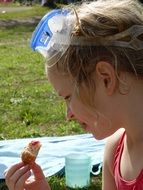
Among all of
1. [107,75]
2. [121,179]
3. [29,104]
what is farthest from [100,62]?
[29,104]

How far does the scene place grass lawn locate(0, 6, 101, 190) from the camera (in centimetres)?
481

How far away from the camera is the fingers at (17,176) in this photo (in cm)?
200

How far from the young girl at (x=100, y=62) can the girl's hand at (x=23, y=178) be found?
0.33 m

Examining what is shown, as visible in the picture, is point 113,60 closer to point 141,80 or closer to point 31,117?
point 141,80

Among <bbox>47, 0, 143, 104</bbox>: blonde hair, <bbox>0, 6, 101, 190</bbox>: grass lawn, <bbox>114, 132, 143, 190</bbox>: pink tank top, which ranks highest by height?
<bbox>47, 0, 143, 104</bbox>: blonde hair

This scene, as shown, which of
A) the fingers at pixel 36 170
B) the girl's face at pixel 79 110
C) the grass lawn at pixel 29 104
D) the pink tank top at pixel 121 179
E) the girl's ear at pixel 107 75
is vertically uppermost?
the girl's ear at pixel 107 75

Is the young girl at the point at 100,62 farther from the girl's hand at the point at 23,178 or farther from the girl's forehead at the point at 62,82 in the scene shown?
the girl's hand at the point at 23,178

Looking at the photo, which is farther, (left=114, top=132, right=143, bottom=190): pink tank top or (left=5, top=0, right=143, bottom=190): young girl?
(left=114, top=132, right=143, bottom=190): pink tank top

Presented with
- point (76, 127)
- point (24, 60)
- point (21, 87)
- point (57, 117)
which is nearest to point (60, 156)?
point (76, 127)

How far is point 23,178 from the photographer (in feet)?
6.55

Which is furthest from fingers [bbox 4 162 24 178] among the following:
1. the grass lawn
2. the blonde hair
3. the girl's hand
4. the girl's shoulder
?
the grass lawn

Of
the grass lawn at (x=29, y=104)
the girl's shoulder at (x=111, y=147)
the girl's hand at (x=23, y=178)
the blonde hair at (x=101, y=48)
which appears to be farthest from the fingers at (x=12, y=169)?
the grass lawn at (x=29, y=104)

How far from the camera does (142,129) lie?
181 centimetres

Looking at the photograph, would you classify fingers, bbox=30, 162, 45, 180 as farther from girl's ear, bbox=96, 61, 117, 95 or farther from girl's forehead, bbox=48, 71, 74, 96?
girl's ear, bbox=96, 61, 117, 95
